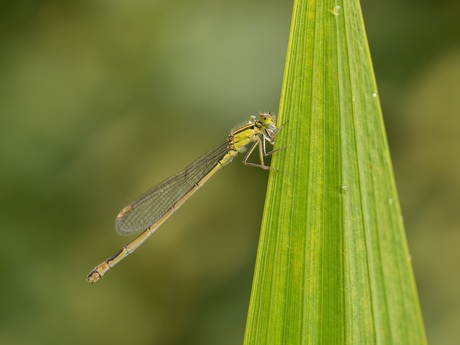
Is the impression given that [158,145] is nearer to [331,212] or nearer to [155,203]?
[155,203]

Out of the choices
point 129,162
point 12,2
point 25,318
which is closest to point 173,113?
point 129,162

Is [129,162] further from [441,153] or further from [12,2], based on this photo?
[441,153]

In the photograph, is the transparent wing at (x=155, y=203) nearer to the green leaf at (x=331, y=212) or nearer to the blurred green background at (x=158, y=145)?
the blurred green background at (x=158, y=145)

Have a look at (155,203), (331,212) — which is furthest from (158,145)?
(331,212)

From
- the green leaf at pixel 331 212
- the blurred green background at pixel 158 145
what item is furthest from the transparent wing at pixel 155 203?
the green leaf at pixel 331 212

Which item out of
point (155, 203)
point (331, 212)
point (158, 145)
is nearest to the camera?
point (331, 212)

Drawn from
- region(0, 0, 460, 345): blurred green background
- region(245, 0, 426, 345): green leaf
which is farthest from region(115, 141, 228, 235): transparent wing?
region(245, 0, 426, 345): green leaf

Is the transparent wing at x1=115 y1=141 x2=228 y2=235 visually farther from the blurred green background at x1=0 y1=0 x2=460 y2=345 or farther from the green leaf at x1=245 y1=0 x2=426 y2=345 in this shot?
the green leaf at x1=245 y1=0 x2=426 y2=345

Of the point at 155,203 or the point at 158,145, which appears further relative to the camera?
the point at 158,145
